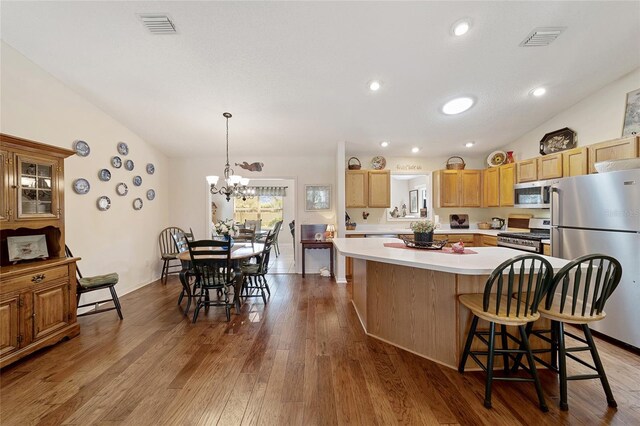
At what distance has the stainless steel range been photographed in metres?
3.57

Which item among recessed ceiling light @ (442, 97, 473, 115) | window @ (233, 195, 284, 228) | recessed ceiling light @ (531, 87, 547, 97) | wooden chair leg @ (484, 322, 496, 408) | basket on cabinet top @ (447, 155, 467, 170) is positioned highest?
recessed ceiling light @ (531, 87, 547, 97)

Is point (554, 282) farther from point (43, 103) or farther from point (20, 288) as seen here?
point (43, 103)

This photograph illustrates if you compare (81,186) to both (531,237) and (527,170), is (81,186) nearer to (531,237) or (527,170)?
(531,237)

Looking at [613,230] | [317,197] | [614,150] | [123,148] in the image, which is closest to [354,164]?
[317,197]

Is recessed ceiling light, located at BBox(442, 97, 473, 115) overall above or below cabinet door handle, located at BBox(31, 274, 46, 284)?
above

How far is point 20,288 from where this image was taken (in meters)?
2.25

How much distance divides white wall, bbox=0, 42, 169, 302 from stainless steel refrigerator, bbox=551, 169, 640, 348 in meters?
6.06

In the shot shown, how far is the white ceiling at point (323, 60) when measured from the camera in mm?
2303

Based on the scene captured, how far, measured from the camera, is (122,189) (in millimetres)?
4168

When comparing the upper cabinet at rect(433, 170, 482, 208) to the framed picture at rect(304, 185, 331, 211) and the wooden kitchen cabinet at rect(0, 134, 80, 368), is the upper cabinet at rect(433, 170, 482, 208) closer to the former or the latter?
the framed picture at rect(304, 185, 331, 211)

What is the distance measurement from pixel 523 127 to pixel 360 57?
3473 millimetres

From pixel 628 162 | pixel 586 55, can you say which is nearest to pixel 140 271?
pixel 628 162

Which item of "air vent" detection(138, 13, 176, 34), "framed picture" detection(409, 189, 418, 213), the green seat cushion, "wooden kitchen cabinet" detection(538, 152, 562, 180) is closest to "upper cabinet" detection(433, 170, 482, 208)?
"framed picture" detection(409, 189, 418, 213)

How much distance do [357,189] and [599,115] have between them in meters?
3.56
